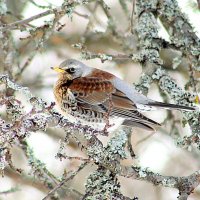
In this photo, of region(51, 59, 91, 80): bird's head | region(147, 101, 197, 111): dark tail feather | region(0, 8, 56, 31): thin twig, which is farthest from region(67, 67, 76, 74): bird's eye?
region(0, 8, 56, 31): thin twig

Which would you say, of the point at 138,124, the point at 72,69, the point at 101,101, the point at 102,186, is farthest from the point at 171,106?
the point at 72,69

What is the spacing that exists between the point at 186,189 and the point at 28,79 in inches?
151

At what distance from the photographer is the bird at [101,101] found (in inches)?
176

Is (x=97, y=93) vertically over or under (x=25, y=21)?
under

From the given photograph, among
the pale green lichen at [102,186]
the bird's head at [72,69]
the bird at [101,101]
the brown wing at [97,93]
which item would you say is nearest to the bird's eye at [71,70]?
the bird's head at [72,69]

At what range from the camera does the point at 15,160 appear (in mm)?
→ 7121

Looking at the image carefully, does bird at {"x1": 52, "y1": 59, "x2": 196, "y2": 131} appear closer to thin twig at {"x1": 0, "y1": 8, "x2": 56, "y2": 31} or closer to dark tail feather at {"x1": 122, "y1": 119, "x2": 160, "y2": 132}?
dark tail feather at {"x1": 122, "y1": 119, "x2": 160, "y2": 132}

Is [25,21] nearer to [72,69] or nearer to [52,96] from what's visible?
[72,69]

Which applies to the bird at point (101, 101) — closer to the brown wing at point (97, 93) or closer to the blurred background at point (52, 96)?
the brown wing at point (97, 93)

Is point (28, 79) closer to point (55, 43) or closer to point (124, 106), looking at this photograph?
point (55, 43)

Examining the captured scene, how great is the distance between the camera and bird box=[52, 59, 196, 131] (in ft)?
14.7

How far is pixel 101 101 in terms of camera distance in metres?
4.61

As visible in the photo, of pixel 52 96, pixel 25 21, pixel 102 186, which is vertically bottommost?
pixel 52 96

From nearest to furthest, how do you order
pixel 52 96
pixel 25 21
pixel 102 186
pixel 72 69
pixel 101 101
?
pixel 102 186, pixel 25 21, pixel 101 101, pixel 72 69, pixel 52 96
